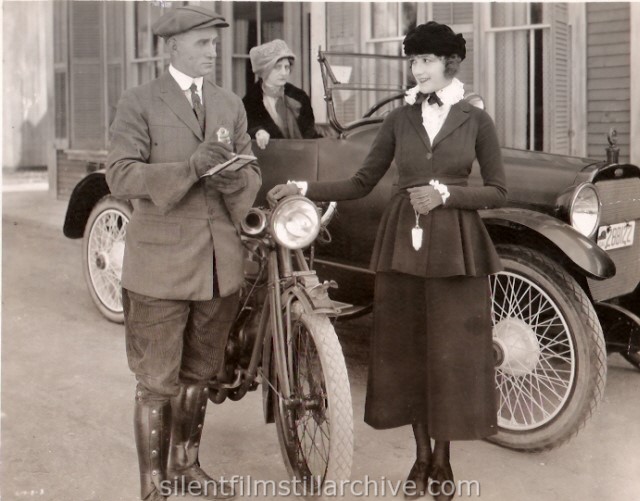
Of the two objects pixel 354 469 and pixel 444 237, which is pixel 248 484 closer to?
pixel 354 469

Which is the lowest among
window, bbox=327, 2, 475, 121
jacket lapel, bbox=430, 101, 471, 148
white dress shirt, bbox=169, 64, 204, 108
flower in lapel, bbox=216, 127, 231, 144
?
flower in lapel, bbox=216, 127, 231, 144

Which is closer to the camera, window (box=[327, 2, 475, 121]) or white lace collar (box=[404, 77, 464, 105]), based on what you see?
white lace collar (box=[404, 77, 464, 105])

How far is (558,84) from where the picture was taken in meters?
6.64

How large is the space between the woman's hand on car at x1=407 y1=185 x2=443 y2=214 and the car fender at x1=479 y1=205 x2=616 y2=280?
829 mm

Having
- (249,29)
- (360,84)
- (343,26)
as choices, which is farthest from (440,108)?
(249,29)

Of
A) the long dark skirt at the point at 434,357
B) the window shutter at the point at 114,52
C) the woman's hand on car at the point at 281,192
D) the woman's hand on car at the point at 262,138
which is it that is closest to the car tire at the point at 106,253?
the woman's hand on car at the point at 262,138

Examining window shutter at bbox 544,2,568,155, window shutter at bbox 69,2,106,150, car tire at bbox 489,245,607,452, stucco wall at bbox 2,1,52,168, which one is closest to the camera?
car tire at bbox 489,245,607,452

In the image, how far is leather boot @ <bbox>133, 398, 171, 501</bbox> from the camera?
2.93m

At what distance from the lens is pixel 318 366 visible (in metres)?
2.99

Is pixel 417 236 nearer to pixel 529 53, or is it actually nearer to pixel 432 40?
pixel 432 40

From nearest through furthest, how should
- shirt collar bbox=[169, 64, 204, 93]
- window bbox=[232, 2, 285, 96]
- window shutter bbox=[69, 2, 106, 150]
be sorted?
shirt collar bbox=[169, 64, 204, 93]
window bbox=[232, 2, 285, 96]
window shutter bbox=[69, 2, 106, 150]

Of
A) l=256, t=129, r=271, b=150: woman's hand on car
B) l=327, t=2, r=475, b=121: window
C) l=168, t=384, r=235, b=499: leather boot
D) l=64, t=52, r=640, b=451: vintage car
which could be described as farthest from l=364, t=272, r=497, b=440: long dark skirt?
l=327, t=2, r=475, b=121: window

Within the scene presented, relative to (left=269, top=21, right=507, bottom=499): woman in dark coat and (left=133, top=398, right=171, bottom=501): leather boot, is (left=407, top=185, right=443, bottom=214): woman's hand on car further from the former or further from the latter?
(left=133, top=398, right=171, bottom=501): leather boot

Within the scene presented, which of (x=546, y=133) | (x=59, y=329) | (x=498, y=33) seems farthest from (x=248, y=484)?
Answer: (x=498, y=33)
